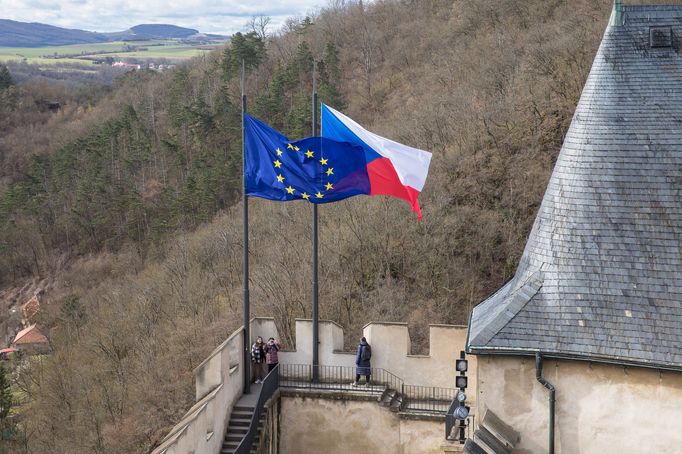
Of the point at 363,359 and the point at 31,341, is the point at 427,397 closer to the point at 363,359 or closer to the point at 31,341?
the point at 363,359

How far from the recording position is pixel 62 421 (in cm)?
3669

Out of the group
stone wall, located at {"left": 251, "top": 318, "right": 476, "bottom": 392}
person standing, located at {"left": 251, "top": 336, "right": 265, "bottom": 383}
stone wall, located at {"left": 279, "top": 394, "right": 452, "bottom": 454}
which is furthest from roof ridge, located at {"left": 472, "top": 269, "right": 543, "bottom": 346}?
person standing, located at {"left": 251, "top": 336, "right": 265, "bottom": 383}

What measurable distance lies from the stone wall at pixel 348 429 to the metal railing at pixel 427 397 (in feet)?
2.16

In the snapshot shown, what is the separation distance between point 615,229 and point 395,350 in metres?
7.95

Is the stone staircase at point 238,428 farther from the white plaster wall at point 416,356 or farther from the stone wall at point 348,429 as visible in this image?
the white plaster wall at point 416,356

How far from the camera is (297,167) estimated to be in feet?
60.8

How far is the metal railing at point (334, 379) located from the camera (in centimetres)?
2047

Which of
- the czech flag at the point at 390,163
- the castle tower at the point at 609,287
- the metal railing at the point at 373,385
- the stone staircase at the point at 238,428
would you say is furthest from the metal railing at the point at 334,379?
the castle tower at the point at 609,287

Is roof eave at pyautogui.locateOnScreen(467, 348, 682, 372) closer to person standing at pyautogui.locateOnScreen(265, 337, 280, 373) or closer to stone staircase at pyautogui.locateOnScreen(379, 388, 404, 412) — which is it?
stone staircase at pyautogui.locateOnScreen(379, 388, 404, 412)

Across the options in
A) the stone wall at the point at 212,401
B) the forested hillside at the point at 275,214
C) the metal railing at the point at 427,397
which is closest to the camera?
the stone wall at the point at 212,401

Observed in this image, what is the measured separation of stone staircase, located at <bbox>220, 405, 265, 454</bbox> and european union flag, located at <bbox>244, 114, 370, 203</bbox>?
5402mm

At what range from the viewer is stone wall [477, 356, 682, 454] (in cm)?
1370

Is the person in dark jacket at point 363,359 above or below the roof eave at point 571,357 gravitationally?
below

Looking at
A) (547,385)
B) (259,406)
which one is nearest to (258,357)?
(259,406)
